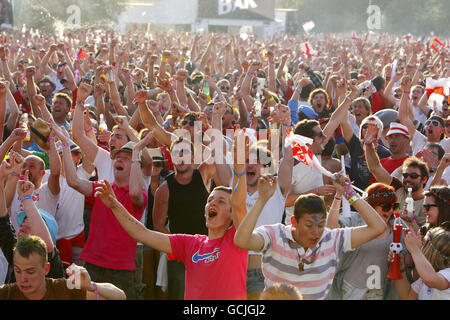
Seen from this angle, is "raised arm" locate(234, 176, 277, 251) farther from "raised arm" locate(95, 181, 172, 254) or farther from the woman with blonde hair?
the woman with blonde hair

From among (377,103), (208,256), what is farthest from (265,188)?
(377,103)

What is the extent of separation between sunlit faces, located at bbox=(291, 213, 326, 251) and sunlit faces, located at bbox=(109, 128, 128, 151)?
229cm

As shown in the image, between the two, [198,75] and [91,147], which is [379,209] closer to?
[91,147]

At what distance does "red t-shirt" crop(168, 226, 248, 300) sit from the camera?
4160 millimetres

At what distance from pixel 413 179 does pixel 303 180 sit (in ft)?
2.88

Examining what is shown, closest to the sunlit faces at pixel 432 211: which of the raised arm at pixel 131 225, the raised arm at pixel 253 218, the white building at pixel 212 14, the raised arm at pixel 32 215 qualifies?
the raised arm at pixel 253 218

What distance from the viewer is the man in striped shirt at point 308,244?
13.4 ft

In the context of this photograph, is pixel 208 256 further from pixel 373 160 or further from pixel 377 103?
pixel 377 103

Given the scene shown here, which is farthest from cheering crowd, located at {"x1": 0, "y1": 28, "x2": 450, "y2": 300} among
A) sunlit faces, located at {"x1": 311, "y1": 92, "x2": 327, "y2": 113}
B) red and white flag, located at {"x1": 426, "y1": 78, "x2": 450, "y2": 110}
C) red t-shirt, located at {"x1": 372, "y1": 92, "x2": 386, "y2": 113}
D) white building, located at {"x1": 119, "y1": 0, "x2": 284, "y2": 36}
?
white building, located at {"x1": 119, "y1": 0, "x2": 284, "y2": 36}

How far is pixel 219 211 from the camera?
4301mm

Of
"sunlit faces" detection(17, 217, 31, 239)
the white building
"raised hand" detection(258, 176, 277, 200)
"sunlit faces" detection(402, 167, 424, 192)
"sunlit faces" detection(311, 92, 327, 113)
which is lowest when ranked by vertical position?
"sunlit faces" detection(17, 217, 31, 239)

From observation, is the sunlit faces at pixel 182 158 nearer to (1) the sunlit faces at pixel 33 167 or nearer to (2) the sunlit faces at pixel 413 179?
(1) the sunlit faces at pixel 33 167

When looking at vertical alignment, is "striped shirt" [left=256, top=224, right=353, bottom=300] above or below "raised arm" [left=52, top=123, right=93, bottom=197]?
below

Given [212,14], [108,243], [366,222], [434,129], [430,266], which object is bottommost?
[108,243]
